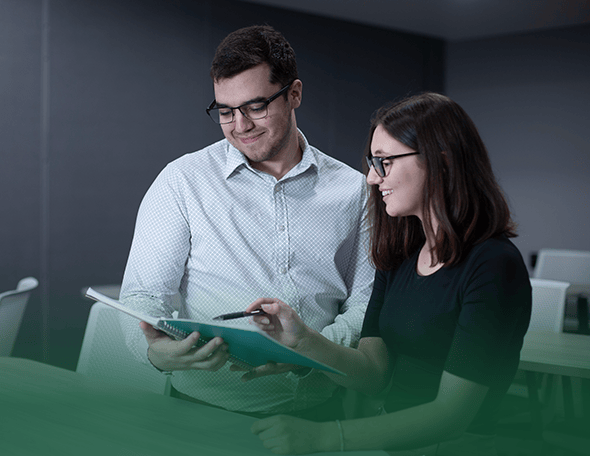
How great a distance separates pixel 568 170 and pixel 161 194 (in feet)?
16.3

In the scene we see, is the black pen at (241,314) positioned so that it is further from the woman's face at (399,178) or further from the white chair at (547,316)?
the white chair at (547,316)

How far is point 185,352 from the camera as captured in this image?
1.19 metres

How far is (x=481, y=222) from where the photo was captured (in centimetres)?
126

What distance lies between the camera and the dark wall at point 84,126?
3535 mm

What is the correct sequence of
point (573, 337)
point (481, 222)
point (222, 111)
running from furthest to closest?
point (573, 337)
point (222, 111)
point (481, 222)

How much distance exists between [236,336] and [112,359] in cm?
83

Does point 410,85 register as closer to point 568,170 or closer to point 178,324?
point 568,170

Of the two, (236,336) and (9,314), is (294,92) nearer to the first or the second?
(236,336)

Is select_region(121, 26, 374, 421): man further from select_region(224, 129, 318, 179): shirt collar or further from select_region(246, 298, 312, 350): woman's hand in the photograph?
select_region(246, 298, 312, 350): woman's hand

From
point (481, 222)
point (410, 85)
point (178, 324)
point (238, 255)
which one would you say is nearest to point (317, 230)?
point (238, 255)

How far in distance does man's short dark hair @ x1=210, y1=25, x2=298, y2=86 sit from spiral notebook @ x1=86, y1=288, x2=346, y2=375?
28.0 inches

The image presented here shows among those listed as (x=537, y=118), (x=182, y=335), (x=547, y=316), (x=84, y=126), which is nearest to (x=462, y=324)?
(x=182, y=335)

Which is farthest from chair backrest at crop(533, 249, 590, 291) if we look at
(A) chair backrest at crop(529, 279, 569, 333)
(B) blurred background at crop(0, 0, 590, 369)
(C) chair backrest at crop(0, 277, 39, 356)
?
(C) chair backrest at crop(0, 277, 39, 356)

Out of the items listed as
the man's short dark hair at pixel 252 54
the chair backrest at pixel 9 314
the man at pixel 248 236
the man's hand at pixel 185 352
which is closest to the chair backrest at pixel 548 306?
the man at pixel 248 236
